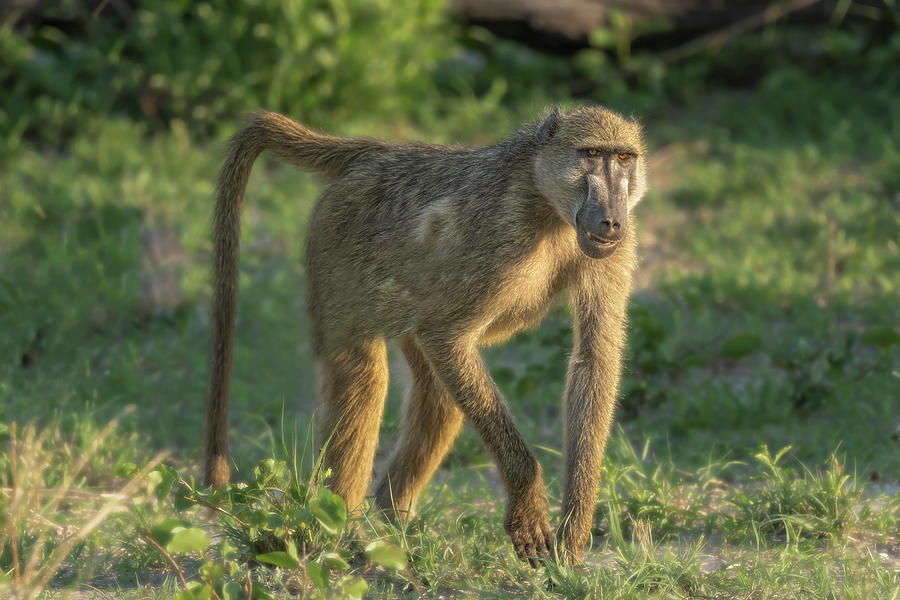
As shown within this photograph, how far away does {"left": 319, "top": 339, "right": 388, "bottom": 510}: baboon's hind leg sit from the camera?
12.1 ft

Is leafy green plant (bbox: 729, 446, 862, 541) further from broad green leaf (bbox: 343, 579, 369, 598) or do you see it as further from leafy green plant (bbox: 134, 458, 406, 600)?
broad green leaf (bbox: 343, 579, 369, 598)

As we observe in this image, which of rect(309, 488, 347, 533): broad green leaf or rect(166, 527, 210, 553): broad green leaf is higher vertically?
rect(309, 488, 347, 533): broad green leaf

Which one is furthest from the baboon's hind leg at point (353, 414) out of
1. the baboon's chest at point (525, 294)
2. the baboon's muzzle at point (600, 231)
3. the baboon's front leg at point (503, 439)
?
the baboon's muzzle at point (600, 231)

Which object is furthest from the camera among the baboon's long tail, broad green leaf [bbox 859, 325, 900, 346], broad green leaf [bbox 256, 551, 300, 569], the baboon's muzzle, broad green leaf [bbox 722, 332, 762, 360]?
broad green leaf [bbox 722, 332, 762, 360]

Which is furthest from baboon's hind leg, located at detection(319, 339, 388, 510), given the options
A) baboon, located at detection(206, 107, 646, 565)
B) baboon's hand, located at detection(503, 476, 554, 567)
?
baboon's hand, located at detection(503, 476, 554, 567)

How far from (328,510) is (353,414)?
63 centimetres

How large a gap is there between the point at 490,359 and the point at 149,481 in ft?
9.55

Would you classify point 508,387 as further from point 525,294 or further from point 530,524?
point 530,524

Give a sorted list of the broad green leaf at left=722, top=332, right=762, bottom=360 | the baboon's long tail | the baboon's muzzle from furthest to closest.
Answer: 1. the broad green leaf at left=722, top=332, right=762, bottom=360
2. the baboon's long tail
3. the baboon's muzzle

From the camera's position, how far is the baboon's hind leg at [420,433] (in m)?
3.90

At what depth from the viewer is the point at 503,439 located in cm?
345

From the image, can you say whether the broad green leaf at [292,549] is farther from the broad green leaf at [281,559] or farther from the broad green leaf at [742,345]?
the broad green leaf at [742,345]

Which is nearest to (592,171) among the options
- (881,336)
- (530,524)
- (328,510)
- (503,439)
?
(503,439)

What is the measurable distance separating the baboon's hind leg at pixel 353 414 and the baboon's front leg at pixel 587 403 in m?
0.61
